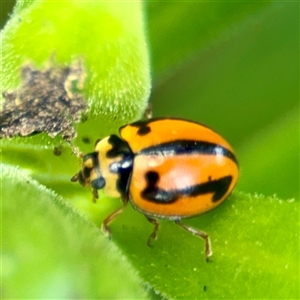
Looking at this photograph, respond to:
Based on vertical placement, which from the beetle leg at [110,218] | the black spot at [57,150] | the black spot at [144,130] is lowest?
the beetle leg at [110,218]

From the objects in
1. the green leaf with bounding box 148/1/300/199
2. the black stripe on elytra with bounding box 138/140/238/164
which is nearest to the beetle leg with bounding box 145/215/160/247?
the black stripe on elytra with bounding box 138/140/238/164

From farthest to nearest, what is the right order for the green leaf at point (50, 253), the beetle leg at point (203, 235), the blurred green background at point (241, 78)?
the blurred green background at point (241, 78) < the beetle leg at point (203, 235) < the green leaf at point (50, 253)

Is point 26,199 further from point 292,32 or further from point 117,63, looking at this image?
point 292,32

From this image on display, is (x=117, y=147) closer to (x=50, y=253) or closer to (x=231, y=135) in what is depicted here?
(x=50, y=253)

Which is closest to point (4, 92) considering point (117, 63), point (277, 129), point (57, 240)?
point (117, 63)

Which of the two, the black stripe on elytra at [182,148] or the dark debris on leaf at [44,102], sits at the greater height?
the dark debris on leaf at [44,102]

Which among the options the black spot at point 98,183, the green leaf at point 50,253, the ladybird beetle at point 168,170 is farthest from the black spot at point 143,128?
the green leaf at point 50,253

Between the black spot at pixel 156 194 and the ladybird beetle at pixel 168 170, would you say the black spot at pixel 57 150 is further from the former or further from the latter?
the black spot at pixel 156 194
